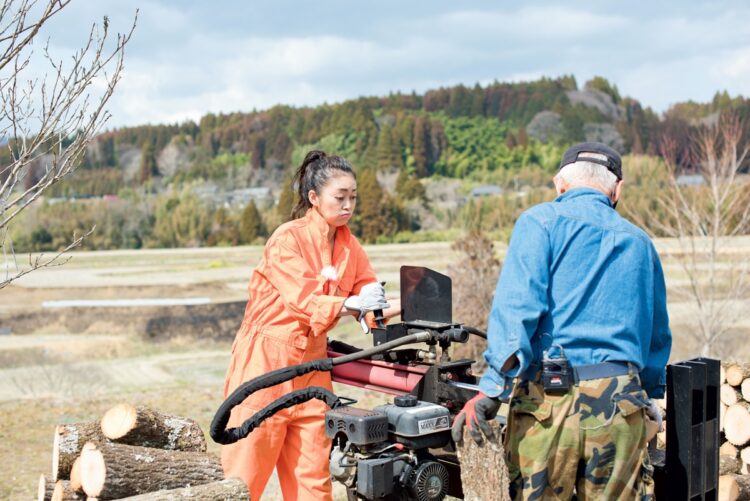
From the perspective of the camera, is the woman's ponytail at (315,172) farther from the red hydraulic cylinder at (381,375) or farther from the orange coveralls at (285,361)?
the red hydraulic cylinder at (381,375)

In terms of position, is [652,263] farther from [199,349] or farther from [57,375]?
[199,349]

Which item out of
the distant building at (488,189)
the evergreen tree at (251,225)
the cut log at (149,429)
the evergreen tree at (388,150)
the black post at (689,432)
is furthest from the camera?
the evergreen tree at (388,150)

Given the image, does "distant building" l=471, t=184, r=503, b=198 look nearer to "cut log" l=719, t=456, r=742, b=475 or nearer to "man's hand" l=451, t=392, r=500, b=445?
"cut log" l=719, t=456, r=742, b=475

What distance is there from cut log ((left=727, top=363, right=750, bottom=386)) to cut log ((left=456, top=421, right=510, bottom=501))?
11.9 feet

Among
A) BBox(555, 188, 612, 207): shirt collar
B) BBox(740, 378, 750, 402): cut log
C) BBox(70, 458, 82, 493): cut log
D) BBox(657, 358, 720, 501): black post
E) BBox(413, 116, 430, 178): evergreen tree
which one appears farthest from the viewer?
BBox(413, 116, 430, 178): evergreen tree

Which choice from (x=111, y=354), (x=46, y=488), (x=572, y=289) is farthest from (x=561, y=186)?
(x=111, y=354)

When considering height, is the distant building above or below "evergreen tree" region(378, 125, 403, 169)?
below

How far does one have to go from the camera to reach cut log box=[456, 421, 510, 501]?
97.3 inches

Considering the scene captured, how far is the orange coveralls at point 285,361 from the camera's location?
3.42m

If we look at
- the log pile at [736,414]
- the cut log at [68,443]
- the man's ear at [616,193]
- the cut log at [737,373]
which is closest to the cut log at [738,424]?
the log pile at [736,414]

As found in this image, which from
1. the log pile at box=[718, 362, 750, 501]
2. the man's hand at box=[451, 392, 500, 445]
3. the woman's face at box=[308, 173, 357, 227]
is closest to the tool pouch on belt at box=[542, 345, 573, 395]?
the man's hand at box=[451, 392, 500, 445]

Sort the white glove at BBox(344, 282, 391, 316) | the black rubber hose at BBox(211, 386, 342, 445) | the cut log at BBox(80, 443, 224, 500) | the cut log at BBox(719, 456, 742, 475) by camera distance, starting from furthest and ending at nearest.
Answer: the cut log at BBox(719, 456, 742, 475), the cut log at BBox(80, 443, 224, 500), the white glove at BBox(344, 282, 391, 316), the black rubber hose at BBox(211, 386, 342, 445)

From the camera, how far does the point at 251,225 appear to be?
39.9m

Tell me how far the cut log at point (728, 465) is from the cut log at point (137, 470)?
10.0 ft
